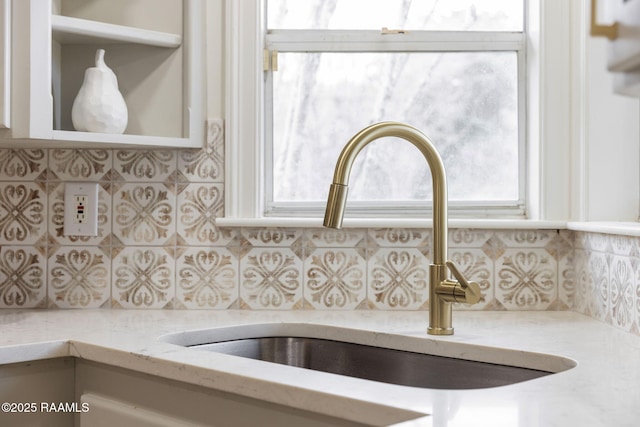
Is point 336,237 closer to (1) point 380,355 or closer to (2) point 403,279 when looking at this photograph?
(2) point 403,279

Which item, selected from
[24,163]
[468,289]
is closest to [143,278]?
[24,163]

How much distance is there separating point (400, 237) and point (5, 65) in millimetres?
929

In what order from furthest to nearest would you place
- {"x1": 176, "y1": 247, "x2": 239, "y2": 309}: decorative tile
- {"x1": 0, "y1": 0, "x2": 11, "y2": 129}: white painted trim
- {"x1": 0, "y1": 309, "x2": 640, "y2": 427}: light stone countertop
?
{"x1": 176, "y1": 247, "x2": 239, "y2": 309}: decorative tile < {"x1": 0, "y1": 0, "x2": 11, "y2": 129}: white painted trim < {"x1": 0, "y1": 309, "x2": 640, "y2": 427}: light stone countertop

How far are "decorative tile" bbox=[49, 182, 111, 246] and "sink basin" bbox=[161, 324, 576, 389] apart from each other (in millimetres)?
483

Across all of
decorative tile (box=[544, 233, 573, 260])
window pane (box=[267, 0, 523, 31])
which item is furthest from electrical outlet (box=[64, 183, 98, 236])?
decorative tile (box=[544, 233, 573, 260])

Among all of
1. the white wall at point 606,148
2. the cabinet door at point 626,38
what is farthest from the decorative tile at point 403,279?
the cabinet door at point 626,38

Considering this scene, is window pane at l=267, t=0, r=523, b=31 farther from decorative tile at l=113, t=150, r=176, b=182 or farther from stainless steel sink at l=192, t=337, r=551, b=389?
stainless steel sink at l=192, t=337, r=551, b=389

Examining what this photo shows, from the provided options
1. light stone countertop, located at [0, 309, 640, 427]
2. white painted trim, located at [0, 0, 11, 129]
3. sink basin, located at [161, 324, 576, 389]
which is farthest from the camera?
white painted trim, located at [0, 0, 11, 129]

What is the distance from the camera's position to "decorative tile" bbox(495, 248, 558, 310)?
5.98 ft

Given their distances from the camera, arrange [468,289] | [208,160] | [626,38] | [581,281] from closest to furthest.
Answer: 1. [626,38]
2. [468,289]
3. [581,281]
4. [208,160]

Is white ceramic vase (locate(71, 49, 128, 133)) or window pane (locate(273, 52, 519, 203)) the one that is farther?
window pane (locate(273, 52, 519, 203))

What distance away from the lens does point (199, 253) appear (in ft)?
6.12

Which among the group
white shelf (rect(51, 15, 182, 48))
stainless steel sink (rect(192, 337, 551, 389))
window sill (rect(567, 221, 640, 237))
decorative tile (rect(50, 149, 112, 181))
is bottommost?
stainless steel sink (rect(192, 337, 551, 389))

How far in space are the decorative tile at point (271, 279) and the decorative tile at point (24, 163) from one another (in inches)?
21.2
